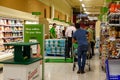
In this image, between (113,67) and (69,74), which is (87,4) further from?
(113,67)

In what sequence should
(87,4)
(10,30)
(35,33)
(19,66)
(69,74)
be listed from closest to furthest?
(19,66)
(35,33)
(69,74)
(10,30)
(87,4)

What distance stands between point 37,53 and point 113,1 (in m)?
2.75

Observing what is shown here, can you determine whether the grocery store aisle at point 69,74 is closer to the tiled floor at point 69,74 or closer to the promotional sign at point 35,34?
the tiled floor at point 69,74

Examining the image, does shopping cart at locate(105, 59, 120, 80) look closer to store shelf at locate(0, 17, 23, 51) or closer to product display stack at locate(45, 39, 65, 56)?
store shelf at locate(0, 17, 23, 51)

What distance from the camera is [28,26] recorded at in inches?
294

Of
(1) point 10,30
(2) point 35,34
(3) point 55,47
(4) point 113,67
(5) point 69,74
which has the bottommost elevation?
(5) point 69,74

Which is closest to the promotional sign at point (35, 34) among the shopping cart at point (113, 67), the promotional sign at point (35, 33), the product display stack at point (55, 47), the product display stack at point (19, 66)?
the promotional sign at point (35, 33)

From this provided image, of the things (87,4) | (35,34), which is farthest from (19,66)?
(87,4)

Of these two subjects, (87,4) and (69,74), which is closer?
(69,74)

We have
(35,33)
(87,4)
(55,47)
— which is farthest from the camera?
(87,4)

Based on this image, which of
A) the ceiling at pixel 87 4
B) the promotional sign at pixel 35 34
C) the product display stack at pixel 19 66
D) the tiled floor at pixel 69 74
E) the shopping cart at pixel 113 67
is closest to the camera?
the product display stack at pixel 19 66

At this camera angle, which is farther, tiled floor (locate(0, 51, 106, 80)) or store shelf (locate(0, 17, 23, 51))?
store shelf (locate(0, 17, 23, 51))

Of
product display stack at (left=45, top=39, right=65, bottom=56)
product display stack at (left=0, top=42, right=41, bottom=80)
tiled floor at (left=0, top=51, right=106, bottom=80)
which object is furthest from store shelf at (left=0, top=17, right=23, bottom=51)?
product display stack at (left=0, top=42, right=41, bottom=80)

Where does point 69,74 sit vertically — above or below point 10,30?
below
